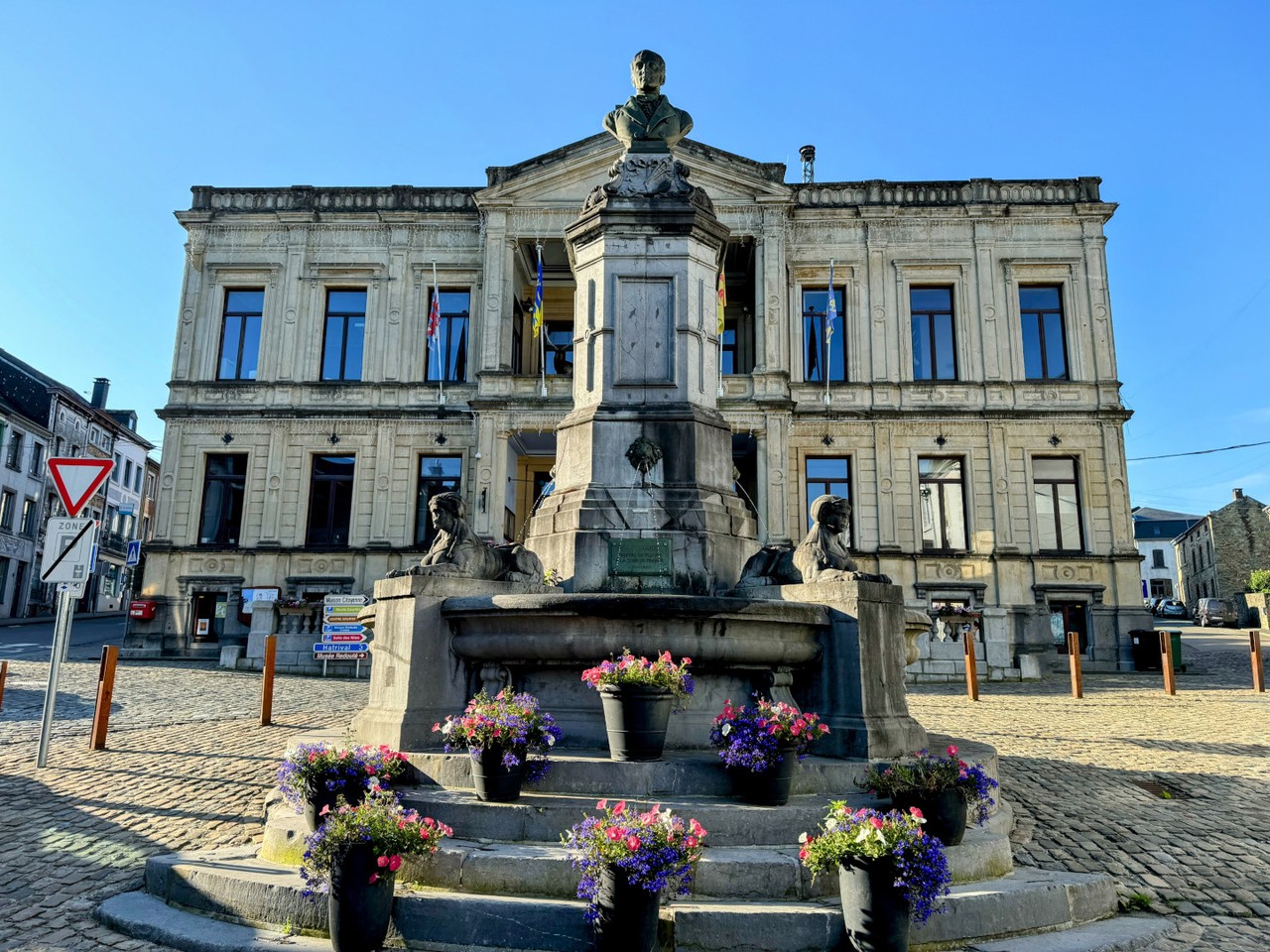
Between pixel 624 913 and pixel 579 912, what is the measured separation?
44 cm

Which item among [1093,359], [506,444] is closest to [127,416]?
[506,444]

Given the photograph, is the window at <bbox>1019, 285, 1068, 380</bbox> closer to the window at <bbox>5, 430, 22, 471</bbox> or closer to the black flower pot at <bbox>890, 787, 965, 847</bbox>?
the black flower pot at <bbox>890, 787, 965, 847</bbox>

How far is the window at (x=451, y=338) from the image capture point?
2828 cm

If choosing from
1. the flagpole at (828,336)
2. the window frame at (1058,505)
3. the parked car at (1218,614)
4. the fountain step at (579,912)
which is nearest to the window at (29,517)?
the flagpole at (828,336)

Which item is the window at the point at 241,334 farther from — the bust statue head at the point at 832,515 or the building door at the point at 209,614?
the bust statue head at the point at 832,515

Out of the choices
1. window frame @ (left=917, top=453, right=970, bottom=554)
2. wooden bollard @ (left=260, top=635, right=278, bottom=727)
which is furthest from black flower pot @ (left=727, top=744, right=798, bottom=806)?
window frame @ (left=917, top=453, right=970, bottom=554)

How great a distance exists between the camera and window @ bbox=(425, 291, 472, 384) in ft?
92.8

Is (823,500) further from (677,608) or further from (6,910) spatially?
(6,910)

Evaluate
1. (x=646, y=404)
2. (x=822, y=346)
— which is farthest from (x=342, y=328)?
(x=646, y=404)

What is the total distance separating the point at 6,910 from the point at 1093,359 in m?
28.8

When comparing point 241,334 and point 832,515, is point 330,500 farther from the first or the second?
point 832,515

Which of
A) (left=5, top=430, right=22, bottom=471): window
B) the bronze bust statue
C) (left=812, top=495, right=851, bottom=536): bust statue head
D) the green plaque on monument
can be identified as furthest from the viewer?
(left=5, top=430, right=22, bottom=471): window

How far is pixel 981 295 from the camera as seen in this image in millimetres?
27562

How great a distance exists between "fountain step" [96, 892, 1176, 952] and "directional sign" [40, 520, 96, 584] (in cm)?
589
